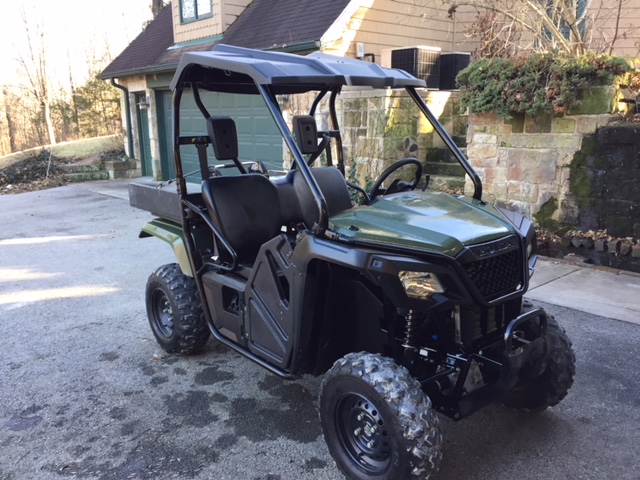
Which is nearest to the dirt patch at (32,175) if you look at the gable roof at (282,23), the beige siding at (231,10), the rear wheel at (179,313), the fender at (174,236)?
the beige siding at (231,10)

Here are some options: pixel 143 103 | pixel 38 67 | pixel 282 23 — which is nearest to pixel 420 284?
pixel 282 23

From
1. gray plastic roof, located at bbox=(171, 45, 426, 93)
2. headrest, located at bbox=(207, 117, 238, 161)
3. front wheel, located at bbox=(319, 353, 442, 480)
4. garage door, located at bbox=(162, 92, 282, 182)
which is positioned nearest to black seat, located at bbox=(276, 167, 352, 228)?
headrest, located at bbox=(207, 117, 238, 161)

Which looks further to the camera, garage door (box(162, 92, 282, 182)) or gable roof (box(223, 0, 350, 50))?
garage door (box(162, 92, 282, 182))

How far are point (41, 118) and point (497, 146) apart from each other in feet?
72.8

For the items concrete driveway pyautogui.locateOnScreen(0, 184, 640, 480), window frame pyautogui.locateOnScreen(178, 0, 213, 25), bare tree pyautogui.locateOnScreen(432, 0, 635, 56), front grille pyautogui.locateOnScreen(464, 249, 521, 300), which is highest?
window frame pyautogui.locateOnScreen(178, 0, 213, 25)

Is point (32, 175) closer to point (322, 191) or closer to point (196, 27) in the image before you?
point (196, 27)

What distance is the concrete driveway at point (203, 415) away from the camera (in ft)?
8.99

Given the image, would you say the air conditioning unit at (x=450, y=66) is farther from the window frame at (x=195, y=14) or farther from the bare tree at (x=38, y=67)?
the bare tree at (x=38, y=67)

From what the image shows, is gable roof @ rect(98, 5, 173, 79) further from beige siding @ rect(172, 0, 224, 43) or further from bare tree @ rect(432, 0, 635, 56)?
bare tree @ rect(432, 0, 635, 56)

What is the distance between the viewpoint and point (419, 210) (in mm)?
2729

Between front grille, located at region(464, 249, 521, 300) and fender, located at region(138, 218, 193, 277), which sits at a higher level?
front grille, located at region(464, 249, 521, 300)

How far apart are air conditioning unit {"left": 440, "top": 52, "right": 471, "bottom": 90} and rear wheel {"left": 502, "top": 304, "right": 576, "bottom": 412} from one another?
6977mm

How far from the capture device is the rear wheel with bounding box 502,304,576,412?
2896mm

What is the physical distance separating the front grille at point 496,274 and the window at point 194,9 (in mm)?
11489
